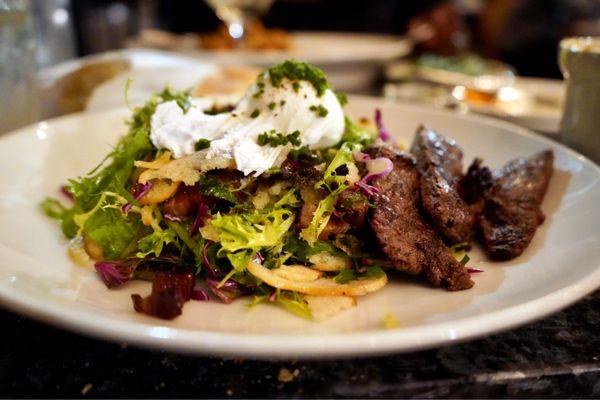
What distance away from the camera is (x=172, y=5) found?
947 cm

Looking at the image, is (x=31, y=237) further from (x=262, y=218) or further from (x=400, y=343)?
(x=400, y=343)

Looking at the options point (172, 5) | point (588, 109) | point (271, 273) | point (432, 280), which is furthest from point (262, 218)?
point (172, 5)

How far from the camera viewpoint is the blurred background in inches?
139

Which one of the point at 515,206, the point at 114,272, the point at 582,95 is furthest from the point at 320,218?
the point at 582,95

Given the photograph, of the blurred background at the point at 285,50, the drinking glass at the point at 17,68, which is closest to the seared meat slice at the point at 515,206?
the blurred background at the point at 285,50

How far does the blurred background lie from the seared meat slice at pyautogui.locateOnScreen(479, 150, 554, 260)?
154 centimetres

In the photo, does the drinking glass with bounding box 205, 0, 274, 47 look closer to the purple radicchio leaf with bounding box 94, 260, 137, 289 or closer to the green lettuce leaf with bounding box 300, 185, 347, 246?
the green lettuce leaf with bounding box 300, 185, 347, 246

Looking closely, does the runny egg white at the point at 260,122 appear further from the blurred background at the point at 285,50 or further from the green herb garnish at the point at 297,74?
the blurred background at the point at 285,50

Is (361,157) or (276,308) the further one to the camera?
(361,157)

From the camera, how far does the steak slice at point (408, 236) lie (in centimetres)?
172

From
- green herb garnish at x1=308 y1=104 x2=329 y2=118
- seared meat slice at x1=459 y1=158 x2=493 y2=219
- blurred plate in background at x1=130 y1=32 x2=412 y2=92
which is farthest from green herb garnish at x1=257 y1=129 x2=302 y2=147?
blurred plate in background at x1=130 y1=32 x2=412 y2=92

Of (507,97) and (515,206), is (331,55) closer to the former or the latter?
(507,97)

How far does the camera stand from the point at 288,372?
4.77ft

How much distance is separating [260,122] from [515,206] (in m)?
1.09
